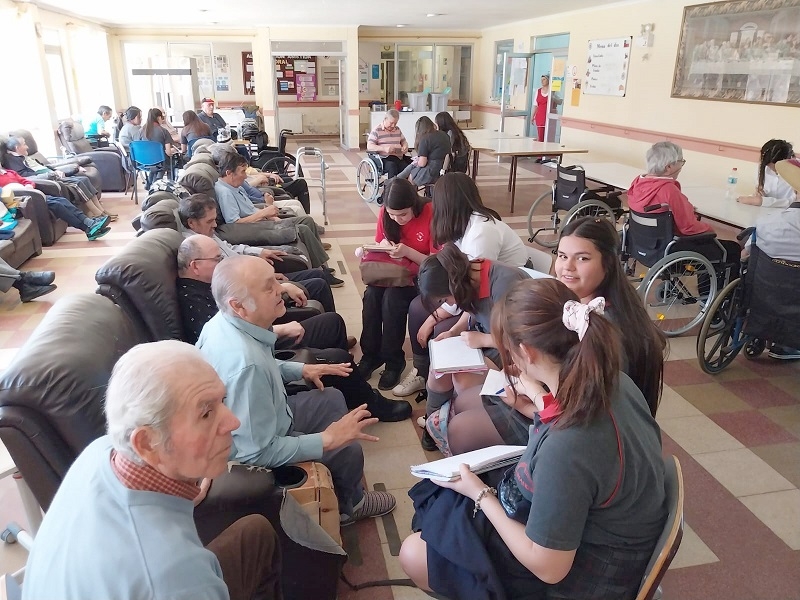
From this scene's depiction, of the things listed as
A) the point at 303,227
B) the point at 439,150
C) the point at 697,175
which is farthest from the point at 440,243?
the point at 697,175

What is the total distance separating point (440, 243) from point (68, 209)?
4.71 meters

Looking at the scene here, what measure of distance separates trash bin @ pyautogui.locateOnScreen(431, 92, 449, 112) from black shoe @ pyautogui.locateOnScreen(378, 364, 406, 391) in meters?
10.4

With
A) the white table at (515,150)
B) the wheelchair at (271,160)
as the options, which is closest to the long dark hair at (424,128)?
the white table at (515,150)

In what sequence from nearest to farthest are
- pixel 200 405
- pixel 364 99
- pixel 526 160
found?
1. pixel 200 405
2. pixel 526 160
3. pixel 364 99

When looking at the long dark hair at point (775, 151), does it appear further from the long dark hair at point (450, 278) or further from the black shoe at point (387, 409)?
the black shoe at point (387, 409)

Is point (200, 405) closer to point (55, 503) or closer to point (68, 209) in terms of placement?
point (55, 503)

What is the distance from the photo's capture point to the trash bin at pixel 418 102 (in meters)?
12.4

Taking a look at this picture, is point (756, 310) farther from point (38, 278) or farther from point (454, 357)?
point (38, 278)

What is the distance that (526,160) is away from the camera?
1104 centimetres

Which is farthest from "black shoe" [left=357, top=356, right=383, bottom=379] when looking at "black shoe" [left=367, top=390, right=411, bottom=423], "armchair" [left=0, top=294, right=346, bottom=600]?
"armchair" [left=0, top=294, right=346, bottom=600]

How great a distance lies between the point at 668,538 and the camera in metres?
1.12

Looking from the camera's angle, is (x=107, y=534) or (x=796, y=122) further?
(x=796, y=122)

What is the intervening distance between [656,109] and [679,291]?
4599 millimetres

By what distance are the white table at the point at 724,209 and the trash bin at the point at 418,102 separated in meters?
8.66
